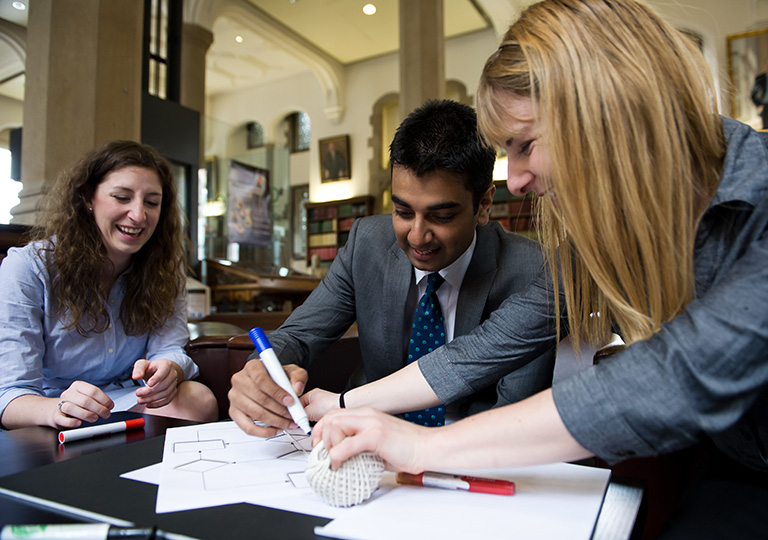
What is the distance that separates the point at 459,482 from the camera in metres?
0.69

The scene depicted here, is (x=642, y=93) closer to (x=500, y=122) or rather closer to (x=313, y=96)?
(x=500, y=122)

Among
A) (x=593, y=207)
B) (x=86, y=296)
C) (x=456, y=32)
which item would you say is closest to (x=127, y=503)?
(x=593, y=207)

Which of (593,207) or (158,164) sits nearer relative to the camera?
(593,207)

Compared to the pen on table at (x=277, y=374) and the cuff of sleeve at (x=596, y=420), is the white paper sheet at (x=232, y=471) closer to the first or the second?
the pen on table at (x=277, y=374)

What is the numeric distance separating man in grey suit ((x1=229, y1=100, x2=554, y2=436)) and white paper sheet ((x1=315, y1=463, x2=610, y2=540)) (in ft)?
2.13

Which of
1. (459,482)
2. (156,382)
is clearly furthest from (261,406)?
(156,382)

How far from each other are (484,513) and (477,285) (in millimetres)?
895

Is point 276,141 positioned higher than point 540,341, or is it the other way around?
point 276,141

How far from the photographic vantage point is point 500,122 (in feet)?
2.94

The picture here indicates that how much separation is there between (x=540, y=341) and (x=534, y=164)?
372 mm

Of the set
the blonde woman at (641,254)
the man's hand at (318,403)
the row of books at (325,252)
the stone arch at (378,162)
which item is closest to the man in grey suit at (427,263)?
the man's hand at (318,403)

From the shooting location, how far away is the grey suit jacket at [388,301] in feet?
4.69

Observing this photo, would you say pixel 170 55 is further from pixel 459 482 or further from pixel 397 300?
pixel 459 482

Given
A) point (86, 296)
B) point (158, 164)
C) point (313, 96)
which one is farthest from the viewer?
point (313, 96)
